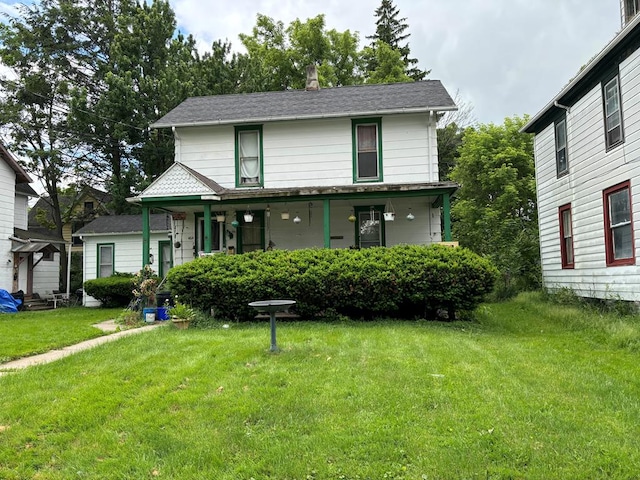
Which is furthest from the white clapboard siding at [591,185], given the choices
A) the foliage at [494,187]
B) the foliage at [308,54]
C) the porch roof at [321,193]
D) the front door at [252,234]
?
the foliage at [308,54]

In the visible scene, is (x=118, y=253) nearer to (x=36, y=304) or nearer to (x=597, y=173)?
(x=36, y=304)

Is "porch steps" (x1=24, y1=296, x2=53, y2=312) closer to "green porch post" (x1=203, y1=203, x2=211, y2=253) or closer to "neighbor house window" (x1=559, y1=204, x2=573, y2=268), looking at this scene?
"green porch post" (x1=203, y1=203, x2=211, y2=253)

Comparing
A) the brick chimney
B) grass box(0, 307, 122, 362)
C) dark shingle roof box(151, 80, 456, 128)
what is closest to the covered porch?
dark shingle roof box(151, 80, 456, 128)

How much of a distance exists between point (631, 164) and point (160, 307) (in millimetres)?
11123

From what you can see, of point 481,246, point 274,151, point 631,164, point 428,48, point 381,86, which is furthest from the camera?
point 428,48

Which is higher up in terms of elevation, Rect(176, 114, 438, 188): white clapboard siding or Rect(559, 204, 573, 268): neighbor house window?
Rect(176, 114, 438, 188): white clapboard siding

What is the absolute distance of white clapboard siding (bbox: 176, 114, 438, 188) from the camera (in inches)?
501

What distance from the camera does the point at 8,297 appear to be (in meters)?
16.4

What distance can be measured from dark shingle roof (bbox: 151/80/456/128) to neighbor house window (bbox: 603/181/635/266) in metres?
4.39

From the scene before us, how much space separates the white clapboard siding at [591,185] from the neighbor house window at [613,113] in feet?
0.54

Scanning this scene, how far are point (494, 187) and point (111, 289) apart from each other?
1696cm

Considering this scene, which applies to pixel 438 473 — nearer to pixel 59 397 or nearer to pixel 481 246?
pixel 59 397

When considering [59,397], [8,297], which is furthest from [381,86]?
[8,297]

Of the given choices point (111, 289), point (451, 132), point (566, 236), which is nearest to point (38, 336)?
point (111, 289)
